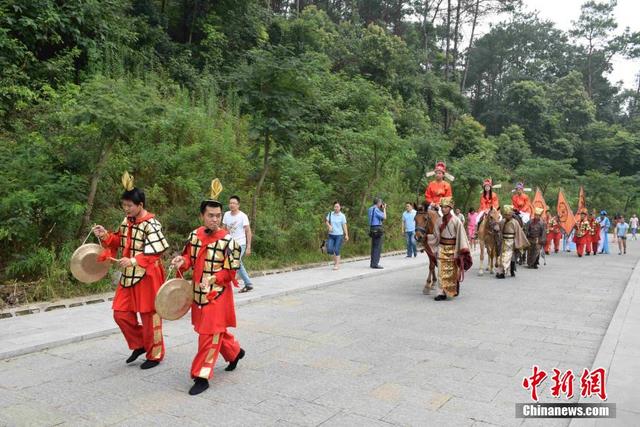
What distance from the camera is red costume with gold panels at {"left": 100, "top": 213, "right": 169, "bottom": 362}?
5.13 meters

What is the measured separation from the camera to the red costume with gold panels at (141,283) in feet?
16.8

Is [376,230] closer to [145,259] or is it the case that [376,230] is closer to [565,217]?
[145,259]

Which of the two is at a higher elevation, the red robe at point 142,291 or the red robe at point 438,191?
the red robe at point 438,191

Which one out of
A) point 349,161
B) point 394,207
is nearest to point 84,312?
point 349,161

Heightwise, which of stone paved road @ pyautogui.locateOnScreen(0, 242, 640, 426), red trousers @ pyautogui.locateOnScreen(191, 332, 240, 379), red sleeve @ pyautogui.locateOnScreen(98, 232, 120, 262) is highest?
red sleeve @ pyautogui.locateOnScreen(98, 232, 120, 262)

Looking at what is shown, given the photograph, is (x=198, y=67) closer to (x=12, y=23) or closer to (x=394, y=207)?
(x=12, y=23)

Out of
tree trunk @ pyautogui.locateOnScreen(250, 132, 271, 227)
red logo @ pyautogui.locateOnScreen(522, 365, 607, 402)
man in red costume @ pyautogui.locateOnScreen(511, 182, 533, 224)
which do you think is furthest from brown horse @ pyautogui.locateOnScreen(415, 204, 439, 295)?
man in red costume @ pyautogui.locateOnScreen(511, 182, 533, 224)

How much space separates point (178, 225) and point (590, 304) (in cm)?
870

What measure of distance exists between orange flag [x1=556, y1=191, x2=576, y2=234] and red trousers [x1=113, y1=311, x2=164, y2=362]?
1922 cm

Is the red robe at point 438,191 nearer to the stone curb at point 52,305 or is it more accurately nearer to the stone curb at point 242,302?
the stone curb at point 242,302

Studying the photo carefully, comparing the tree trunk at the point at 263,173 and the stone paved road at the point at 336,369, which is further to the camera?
the tree trunk at the point at 263,173

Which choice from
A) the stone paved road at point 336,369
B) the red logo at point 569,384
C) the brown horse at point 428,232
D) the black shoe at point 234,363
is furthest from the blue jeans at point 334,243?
the red logo at point 569,384

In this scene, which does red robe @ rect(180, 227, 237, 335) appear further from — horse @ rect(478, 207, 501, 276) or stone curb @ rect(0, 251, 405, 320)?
horse @ rect(478, 207, 501, 276)

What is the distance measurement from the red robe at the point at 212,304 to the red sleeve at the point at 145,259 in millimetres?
378
